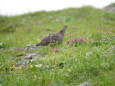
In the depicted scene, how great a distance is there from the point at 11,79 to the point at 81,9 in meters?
15.8

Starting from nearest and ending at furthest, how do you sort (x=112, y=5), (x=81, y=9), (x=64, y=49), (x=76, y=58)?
1. (x=76, y=58)
2. (x=64, y=49)
3. (x=81, y=9)
4. (x=112, y=5)

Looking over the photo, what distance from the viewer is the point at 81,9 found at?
22.0 meters

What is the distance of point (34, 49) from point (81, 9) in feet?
41.6

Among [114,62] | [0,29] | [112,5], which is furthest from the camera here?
[112,5]

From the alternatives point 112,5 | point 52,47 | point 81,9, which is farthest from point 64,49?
point 112,5

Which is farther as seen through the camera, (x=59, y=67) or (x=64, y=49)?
(x=64, y=49)

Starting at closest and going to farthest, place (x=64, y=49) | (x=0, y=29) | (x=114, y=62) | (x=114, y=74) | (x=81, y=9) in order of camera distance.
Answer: (x=114, y=74) < (x=114, y=62) < (x=64, y=49) < (x=0, y=29) < (x=81, y=9)

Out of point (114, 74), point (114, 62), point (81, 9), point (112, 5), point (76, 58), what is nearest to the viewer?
point (114, 74)

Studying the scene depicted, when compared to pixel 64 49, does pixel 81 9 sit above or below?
above

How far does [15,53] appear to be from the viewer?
998 cm

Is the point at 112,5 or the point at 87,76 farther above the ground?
the point at 112,5

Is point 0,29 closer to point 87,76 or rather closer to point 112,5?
point 87,76

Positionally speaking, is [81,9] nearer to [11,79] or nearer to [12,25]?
[12,25]

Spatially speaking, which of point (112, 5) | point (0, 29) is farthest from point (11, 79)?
point (112, 5)
